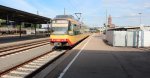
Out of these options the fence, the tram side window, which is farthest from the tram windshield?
the fence

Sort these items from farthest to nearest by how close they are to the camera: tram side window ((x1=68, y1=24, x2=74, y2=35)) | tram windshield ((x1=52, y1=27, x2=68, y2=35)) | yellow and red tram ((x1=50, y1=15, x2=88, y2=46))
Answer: tram side window ((x1=68, y1=24, x2=74, y2=35))
tram windshield ((x1=52, y1=27, x2=68, y2=35))
yellow and red tram ((x1=50, y1=15, x2=88, y2=46))

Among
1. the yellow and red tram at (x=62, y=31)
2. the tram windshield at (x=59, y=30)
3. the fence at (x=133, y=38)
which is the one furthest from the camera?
the fence at (x=133, y=38)

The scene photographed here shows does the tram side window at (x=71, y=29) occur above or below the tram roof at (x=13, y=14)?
below

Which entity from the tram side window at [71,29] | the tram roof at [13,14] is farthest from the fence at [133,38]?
the tram roof at [13,14]

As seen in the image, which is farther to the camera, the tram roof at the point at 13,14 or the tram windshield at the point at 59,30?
the tram roof at the point at 13,14

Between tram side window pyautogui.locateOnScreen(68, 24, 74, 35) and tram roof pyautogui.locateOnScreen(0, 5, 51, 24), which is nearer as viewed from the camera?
tram side window pyautogui.locateOnScreen(68, 24, 74, 35)

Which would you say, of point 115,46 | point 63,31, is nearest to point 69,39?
point 63,31

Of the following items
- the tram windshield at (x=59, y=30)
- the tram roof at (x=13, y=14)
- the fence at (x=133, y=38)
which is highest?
the tram roof at (x=13, y=14)

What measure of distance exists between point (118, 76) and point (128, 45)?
2024cm

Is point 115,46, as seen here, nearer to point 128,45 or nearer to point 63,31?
point 128,45

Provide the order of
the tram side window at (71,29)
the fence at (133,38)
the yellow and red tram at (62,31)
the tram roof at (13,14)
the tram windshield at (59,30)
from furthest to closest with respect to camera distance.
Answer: the tram roof at (13,14), the fence at (133,38), the tram side window at (71,29), the tram windshield at (59,30), the yellow and red tram at (62,31)

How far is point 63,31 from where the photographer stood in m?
26.4

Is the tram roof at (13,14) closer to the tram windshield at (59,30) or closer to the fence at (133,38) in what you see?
the tram windshield at (59,30)

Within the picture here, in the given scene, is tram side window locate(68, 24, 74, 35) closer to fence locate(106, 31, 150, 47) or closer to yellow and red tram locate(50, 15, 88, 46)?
yellow and red tram locate(50, 15, 88, 46)
